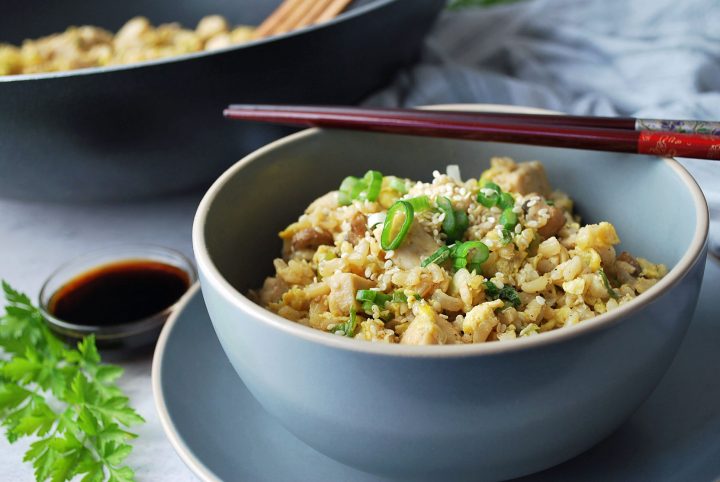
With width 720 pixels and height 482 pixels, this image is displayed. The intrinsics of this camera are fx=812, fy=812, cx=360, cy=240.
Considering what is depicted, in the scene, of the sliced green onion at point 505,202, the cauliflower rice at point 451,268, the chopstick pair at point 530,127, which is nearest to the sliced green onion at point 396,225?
the cauliflower rice at point 451,268

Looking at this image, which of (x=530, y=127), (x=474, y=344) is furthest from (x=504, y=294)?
(x=530, y=127)

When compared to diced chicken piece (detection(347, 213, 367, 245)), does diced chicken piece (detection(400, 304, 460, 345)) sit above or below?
above

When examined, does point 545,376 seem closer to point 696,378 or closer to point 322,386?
point 322,386

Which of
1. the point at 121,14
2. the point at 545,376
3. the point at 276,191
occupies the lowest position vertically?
the point at 121,14

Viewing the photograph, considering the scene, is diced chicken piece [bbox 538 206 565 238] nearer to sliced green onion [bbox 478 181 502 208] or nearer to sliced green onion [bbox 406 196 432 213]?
sliced green onion [bbox 478 181 502 208]

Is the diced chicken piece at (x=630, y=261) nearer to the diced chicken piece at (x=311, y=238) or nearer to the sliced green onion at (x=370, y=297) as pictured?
the sliced green onion at (x=370, y=297)

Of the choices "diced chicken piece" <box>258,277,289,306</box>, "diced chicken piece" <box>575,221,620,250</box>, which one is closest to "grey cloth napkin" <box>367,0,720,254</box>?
"diced chicken piece" <box>575,221,620,250</box>

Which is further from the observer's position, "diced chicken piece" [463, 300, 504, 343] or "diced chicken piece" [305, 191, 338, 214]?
"diced chicken piece" [305, 191, 338, 214]

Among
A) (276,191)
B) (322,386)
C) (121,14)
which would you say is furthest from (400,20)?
(322,386)

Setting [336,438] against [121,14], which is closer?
[336,438]
